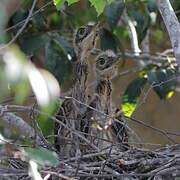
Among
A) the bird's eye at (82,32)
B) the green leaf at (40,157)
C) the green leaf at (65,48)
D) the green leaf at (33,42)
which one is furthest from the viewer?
the green leaf at (33,42)

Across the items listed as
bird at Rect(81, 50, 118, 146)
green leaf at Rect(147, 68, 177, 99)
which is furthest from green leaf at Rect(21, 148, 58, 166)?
green leaf at Rect(147, 68, 177, 99)

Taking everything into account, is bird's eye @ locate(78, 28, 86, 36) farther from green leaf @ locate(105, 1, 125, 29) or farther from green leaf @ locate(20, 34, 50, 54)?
green leaf @ locate(20, 34, 50, 54)

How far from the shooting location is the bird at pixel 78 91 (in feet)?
10.1

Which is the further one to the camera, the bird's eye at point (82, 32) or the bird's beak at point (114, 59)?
the bird's eye at point (82, 32)

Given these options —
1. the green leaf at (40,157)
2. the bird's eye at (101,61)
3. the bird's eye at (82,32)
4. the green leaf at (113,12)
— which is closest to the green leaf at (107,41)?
the green leaf at (113,12)

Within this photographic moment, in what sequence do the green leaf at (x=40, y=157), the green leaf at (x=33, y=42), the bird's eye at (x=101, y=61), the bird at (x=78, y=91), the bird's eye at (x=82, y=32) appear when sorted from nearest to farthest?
the green leaf at (x=40, y=157) < the bird at (x=78, y=91) < the bird's eye at (x=101, y=61) < the bird's eye at (x=82, y=32) < the green leaf at (x=33, y=42)

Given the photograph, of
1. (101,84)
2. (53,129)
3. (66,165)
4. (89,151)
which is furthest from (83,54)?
(66,165)

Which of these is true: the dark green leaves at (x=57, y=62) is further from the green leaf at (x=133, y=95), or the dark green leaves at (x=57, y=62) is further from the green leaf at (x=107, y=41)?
the green leaf at (x=133, y=95)

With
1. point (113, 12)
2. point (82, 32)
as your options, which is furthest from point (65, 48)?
point (82, 32)

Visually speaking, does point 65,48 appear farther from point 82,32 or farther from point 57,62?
point 82,32

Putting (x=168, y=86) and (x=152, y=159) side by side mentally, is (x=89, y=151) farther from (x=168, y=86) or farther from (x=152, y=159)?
(x=168, y=86)

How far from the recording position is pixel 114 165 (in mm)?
2723

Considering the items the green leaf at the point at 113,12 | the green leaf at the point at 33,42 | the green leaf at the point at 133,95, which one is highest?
the green leaf at the point at 113,12

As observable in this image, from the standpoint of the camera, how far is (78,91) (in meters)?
3.15
